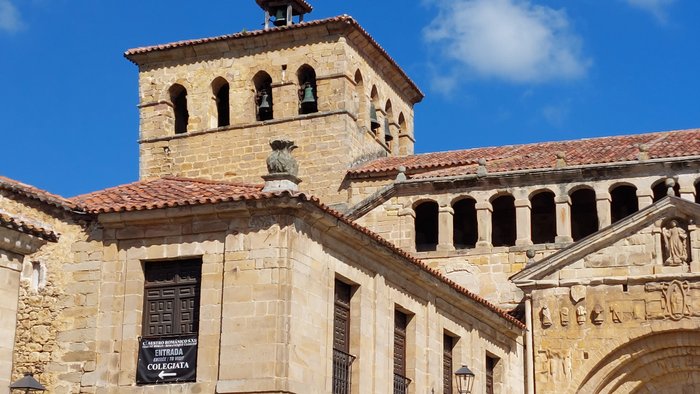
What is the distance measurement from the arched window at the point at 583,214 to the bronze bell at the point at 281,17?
36.9 ft

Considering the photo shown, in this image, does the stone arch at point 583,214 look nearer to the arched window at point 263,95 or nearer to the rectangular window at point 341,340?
the arched window at point 263,95

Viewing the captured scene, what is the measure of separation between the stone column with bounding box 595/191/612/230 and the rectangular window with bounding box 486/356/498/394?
4.75 m

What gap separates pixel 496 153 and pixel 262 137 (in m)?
6.53

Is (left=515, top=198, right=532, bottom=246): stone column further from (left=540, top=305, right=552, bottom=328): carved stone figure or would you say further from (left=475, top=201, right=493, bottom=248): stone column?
(left=540, top=305, right=552, bottom=328): carved stone figure

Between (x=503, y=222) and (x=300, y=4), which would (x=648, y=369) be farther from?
(x=300, y=4)

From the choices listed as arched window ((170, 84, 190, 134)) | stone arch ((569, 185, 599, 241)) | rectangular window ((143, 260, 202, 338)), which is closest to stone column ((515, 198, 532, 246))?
Result: stone arch ((569, 185, 599, 241))

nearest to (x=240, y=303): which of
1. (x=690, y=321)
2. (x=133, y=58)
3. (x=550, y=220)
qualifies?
(x=690, y=321)

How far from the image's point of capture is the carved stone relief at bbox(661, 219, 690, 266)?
25.1m

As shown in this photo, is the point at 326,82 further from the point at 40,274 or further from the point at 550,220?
the point at 40,274

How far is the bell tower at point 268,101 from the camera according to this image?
34625mm

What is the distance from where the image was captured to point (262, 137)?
35.1 metres

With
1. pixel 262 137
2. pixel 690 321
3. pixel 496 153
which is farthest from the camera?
pixel 262 137

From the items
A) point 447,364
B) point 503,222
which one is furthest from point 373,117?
point 447,364

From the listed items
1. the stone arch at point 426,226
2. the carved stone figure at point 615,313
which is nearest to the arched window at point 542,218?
the stone arch at point 426,226
